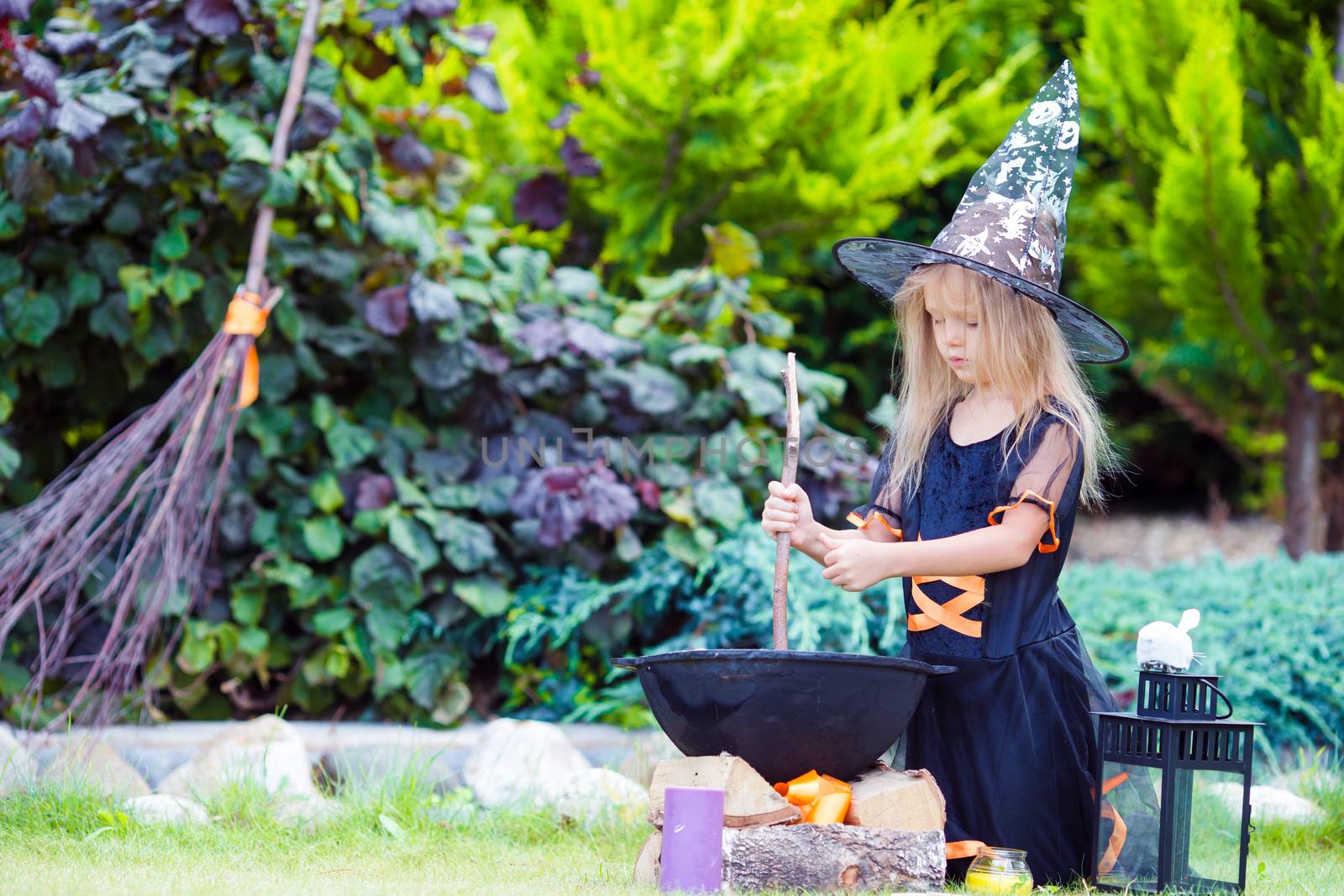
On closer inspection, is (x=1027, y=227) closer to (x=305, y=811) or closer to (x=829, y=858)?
(x=829, y=858)

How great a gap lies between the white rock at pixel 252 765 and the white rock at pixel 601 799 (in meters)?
0.54

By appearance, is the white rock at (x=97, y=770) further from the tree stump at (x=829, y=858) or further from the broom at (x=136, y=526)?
the tree stump at (x=829, y=858)

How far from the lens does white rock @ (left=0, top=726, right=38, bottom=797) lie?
2.44 metres

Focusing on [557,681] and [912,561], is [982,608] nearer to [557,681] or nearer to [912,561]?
[912,561]

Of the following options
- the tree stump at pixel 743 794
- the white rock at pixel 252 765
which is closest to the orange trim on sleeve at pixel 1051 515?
the tree stump at pixel 743 794

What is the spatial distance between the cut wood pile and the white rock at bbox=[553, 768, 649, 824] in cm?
59

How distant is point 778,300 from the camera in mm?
5488

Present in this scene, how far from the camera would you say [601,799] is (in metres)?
2.62

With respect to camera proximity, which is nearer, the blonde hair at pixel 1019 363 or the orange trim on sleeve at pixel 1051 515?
the orange trim on sleeve at pixel 1051 515

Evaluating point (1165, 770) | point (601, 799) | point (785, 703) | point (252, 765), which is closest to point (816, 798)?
point (785, 703)

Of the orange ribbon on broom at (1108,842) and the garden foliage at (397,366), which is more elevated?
the garden foliage at (397,366)

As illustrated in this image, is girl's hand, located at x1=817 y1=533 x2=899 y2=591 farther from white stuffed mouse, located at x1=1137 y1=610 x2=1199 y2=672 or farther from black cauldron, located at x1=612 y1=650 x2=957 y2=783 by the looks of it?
white stuffed mouse, located at x1=1137 y1=610 x2=1199 y2=672

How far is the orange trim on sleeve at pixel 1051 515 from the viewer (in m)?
2.08

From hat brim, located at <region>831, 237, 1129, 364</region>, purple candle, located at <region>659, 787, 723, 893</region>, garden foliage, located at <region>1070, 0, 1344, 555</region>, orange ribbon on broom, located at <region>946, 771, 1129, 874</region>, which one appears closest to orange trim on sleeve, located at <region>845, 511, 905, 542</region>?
hat brim, located at <region>831, 237, 1129, 364</region>
